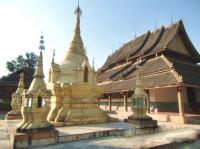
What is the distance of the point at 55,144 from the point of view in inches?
268

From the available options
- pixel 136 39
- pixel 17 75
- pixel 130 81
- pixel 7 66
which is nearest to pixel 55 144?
pixel 130 81

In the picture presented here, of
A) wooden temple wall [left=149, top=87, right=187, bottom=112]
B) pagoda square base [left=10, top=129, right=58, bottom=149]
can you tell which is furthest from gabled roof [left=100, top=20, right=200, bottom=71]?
pagoda square base [left=10, top=129, right=58, bottom=149]

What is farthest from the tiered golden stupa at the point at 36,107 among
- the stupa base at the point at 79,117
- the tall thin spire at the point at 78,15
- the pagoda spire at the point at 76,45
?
the tall thin spire at the point at 78,15

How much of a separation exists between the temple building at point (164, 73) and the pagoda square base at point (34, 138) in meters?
10.2

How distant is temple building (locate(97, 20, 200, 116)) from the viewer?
1584cm

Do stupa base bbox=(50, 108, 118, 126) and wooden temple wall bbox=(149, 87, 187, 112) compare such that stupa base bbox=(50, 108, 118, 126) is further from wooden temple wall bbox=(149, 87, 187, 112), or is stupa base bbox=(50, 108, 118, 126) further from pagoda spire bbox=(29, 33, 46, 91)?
wooden temple wall bbox=(149, 87, 187, 112)

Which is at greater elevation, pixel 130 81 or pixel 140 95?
pixel 130 81

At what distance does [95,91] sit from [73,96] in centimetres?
140

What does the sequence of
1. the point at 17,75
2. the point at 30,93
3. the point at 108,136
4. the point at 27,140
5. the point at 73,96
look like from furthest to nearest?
1. the point at 17,75
2. the point at 73,96
3. the point at 108,136
4. the point at 30,93
5. the point at 27,140

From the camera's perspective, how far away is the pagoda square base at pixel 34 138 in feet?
20.5

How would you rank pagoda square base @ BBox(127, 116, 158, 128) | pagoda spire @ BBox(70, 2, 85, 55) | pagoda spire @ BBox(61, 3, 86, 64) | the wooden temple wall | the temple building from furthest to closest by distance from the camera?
the wooden temple wall < the temple building < pagoda spire @ BBox(70, 2, 85, 55) < pagoda spire @ BBox(61, 3, 86, 64) < pagoda square base @ BBox(127, 116, 158, 128)

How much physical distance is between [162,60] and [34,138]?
1502cm

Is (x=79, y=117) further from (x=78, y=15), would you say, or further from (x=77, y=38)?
(x=78, y=15)

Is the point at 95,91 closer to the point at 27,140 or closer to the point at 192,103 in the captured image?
the point at 27,140
